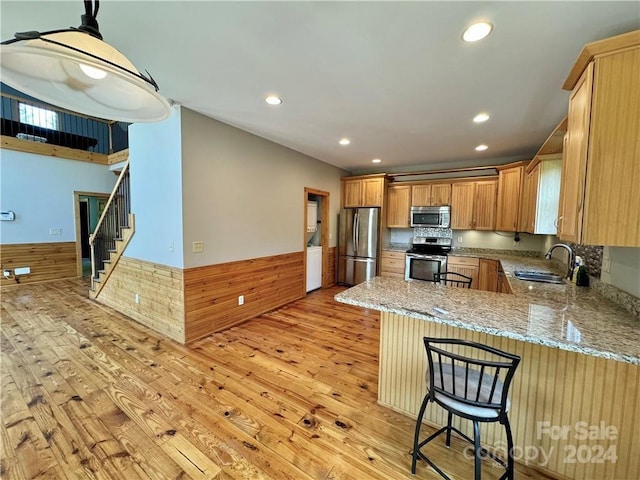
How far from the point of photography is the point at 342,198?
5.95 metres

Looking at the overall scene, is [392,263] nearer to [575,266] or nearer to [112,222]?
[575,266]

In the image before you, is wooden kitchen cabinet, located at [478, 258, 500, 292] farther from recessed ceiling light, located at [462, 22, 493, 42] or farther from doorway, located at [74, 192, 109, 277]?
doorway, located at [74, 192, 109, 277]

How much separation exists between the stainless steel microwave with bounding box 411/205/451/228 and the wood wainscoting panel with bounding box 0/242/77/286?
7868 mm

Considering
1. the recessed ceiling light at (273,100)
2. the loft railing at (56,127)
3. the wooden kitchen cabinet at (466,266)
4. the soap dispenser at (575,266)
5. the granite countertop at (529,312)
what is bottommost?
the wooden kitchen cabinet at (466,266)

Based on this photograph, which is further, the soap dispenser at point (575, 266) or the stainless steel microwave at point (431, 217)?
the stainless steel microwave at point (431, 217)

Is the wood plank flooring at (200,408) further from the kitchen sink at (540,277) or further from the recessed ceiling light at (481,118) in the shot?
the recessed ceiling light at (481,118)

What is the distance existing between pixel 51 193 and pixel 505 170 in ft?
30.5

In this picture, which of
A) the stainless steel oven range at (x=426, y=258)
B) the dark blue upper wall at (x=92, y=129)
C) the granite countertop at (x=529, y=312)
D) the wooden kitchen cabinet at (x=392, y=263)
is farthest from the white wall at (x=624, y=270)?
the dark blue upper wall at (x=92, y=129)

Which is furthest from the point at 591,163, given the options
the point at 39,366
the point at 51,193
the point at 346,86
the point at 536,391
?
the point at 51,193

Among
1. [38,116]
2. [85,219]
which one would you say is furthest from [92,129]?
[85,219]

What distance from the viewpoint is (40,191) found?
220 inches

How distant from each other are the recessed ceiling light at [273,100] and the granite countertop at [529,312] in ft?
6.66

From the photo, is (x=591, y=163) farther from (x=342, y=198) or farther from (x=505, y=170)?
(x=342, y=198)

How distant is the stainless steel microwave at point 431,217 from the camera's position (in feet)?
16.5
